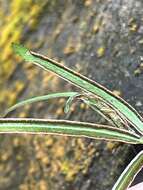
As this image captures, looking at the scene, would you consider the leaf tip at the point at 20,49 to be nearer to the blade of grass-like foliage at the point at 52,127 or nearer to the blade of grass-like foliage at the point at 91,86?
the blade of grass-like foliage at the point at 91,86

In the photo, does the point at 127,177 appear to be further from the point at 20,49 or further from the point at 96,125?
the point at 20,49


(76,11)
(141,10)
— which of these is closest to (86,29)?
(76,11)

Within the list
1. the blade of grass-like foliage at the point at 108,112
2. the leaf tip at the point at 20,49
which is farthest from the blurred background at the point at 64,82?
the leaf tip at the point at 20,49

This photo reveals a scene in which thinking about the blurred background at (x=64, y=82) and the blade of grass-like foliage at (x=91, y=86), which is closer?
the blade of grass-like foliage at (x=91, y=86)

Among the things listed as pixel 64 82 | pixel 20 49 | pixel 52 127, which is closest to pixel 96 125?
pixel 52 127

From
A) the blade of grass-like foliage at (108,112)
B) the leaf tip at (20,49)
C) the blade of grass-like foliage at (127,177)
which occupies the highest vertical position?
the leaf tip at (20,49)

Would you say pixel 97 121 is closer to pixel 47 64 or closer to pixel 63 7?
pixel 47 64

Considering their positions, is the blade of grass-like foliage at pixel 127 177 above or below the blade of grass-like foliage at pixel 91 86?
below

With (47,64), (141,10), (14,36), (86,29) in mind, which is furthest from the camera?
(14,36)
